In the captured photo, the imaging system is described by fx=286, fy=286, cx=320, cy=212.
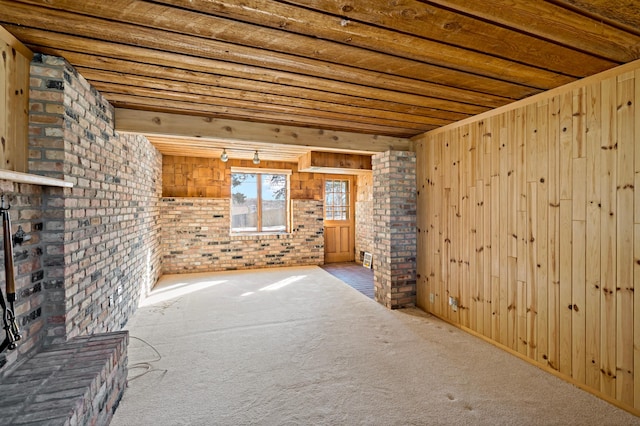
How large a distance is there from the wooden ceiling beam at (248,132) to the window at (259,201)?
3300 millimetres

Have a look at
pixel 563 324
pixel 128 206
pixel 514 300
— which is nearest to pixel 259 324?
pixel 128 206

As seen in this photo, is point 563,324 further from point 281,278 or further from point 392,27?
point 281,278

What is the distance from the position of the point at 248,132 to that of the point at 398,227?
7.52 feet

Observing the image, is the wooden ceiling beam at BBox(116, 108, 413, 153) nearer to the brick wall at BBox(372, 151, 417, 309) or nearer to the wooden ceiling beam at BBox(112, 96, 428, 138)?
the wooden ceiling beam at BBox(112, 96, 428, 138)

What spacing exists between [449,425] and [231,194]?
5710mm

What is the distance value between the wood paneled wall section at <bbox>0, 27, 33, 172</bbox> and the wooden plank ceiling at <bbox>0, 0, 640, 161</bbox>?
10 cm

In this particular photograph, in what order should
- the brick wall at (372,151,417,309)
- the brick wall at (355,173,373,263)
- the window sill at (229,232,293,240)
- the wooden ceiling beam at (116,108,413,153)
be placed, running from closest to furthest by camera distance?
→ 1. the wooden ceiling beam at (116,108,413,153)
2. the brick wall at (372,151,417,309)
3. the window sill at (229,232,293,240)
4. the brick wall at (355,173,373,263)

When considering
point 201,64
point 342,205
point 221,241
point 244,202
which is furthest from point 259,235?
point 201,64

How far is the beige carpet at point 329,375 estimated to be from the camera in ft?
6.27

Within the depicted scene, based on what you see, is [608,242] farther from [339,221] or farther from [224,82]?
[339,221]

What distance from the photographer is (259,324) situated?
3404 mm

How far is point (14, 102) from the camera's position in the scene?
1.78 meters

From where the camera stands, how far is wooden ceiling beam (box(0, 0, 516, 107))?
1.52 meters

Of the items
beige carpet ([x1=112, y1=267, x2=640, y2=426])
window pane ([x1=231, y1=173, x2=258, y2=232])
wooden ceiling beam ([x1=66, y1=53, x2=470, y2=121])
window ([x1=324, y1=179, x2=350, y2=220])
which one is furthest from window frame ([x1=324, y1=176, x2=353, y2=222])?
wooden ceiling beam ([x1=66, y1=53, x2=470, y2=121])
